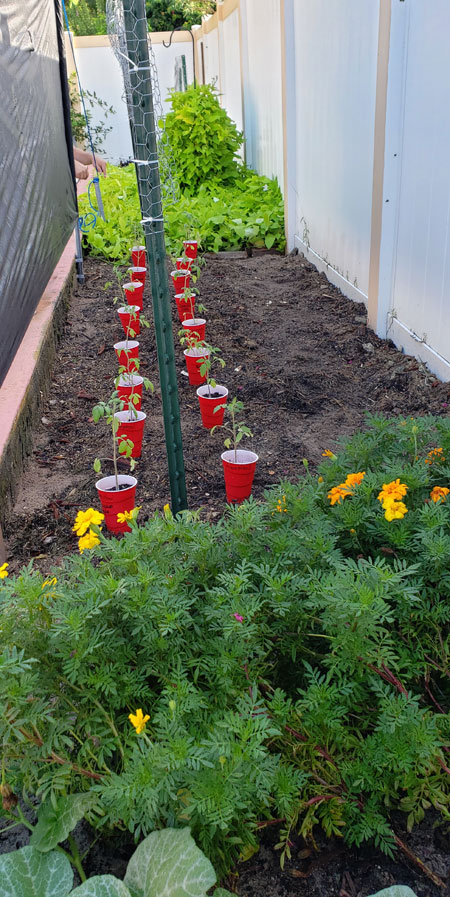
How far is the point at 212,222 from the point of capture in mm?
7570

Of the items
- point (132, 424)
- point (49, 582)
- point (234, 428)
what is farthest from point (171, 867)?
point (132, 424)

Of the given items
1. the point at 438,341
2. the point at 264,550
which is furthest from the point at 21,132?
the point at 264,550

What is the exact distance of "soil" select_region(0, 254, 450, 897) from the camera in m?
1.41

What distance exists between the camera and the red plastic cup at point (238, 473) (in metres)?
2.98

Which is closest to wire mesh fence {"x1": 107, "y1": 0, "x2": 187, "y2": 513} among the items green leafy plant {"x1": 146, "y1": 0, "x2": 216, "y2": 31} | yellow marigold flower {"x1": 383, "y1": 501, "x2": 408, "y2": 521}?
yellow marigold flower {"x1": 383, "y1": 501, "x2": 408, "y2": 521}

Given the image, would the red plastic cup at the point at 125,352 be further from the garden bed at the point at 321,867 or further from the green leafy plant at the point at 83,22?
the green leafy plant at the point at 83,22

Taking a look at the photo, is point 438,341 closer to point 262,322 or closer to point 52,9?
point 262,322

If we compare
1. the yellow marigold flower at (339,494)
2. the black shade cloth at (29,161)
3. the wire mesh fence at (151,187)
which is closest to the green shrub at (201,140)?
the black shade cloth at (29,161)

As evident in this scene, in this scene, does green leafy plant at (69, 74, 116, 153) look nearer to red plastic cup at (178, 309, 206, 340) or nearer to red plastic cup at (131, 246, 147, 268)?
red plastic cup at (131, 246, 147, 268)

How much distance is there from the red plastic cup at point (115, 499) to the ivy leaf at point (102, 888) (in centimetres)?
169

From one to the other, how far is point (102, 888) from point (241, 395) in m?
3.19

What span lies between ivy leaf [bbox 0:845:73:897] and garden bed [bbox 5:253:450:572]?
1.63m

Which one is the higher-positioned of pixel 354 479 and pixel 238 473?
pixel 354 479

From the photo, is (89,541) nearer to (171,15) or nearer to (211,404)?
(211,404)
